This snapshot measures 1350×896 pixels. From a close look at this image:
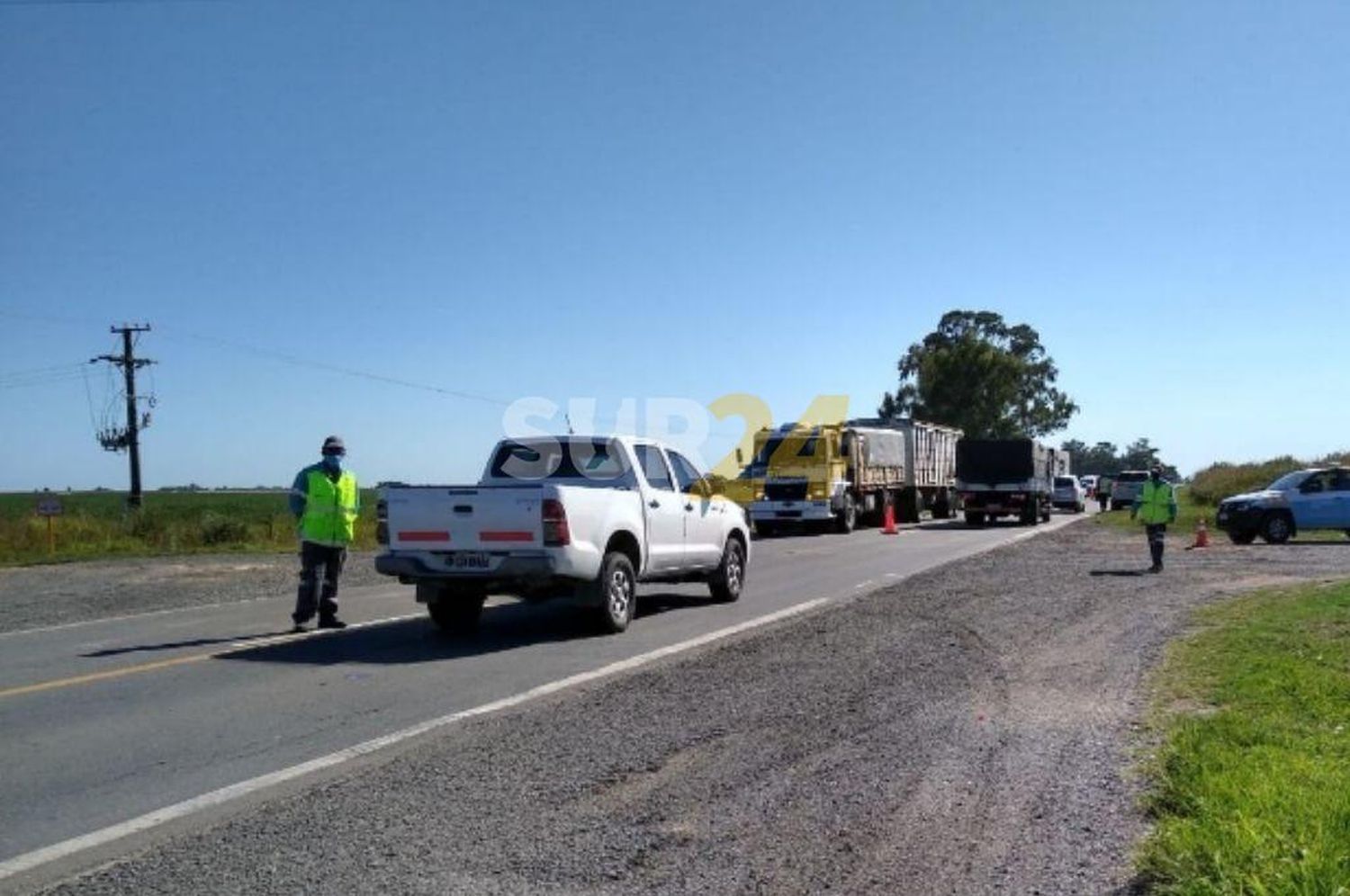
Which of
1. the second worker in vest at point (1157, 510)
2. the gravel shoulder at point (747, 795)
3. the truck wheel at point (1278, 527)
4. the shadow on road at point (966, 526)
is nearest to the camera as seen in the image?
the gravel shoulder at point (747, 795)

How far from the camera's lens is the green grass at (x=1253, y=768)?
432 cm

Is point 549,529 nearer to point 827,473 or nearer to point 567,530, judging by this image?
point 567,530

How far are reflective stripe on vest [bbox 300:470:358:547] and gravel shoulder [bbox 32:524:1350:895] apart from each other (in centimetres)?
420

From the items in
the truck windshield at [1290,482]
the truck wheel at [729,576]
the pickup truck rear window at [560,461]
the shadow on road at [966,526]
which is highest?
the pickup truck rear window at [560,461]

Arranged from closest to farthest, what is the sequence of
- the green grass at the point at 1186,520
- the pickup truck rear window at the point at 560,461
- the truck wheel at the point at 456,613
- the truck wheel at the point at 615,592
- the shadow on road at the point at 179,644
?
the shadow on road at the point at 179,644 → the truck wheel at the point at 615,592 → the truck wheel at the point at 456,613 → the pickup truck rear window at the point at 560,461 → the green grass at the point at 1186,520

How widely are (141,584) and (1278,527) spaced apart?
2339 centimetres

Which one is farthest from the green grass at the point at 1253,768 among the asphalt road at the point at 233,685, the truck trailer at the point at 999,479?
the truck trailer at the point at 999,479

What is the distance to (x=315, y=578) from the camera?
12.4 meters

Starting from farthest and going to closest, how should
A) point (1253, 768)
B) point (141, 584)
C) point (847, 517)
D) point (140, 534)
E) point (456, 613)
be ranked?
point (847, 517) < point (140, 534) < point (141, 584) < point (456, 613) < point (1253, 768)

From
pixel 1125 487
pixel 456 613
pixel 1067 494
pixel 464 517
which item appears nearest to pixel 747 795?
pixel 464 517

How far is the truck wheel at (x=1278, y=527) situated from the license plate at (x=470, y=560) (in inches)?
863

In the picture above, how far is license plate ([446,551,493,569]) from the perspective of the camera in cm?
1139

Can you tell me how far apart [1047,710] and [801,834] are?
3.18 meters

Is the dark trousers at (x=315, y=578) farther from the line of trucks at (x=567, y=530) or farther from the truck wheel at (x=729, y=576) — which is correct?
the truck wheel at (x=729, y=576)
